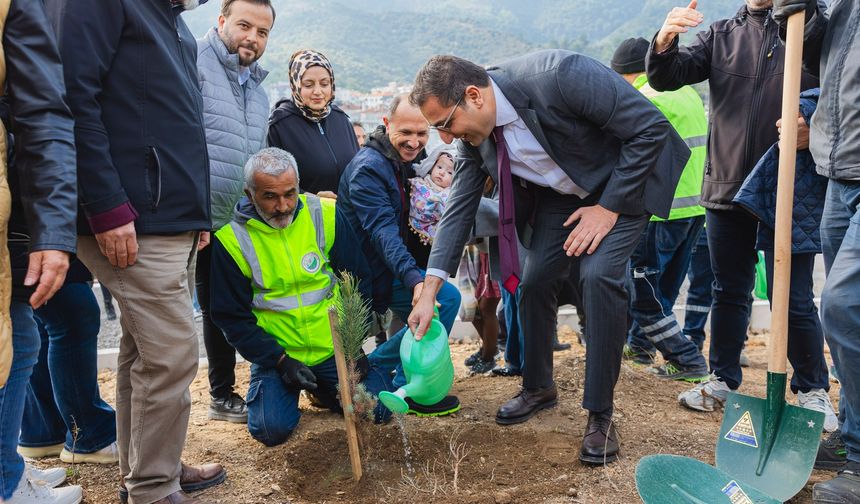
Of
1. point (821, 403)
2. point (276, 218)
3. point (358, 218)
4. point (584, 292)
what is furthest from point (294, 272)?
point (821, 403)

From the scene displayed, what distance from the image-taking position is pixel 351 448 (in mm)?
3008

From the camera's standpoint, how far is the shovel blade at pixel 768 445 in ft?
8.77

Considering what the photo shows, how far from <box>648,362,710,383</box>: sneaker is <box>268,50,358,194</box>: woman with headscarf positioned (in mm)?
2383

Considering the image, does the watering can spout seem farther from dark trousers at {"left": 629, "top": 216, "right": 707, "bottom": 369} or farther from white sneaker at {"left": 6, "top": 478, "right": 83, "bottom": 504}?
dark trousers at {"left": 629, "top": 216, "right": 707, "bottom": 369}

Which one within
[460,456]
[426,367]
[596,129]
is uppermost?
[596,129]

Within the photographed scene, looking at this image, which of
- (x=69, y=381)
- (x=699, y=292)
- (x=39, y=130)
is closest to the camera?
(x=39, y=130)

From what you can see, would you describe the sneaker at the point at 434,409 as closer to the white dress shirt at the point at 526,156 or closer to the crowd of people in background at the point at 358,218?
the crowd of people in background at the point at 358,218

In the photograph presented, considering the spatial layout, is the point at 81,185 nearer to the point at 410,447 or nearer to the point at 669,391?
the point at 410,447

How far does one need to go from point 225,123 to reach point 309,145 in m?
0.67

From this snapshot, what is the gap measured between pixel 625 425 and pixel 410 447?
1.07m

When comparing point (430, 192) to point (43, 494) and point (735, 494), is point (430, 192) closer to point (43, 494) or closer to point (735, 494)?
point (735, 494)

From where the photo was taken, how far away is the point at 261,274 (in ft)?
11.9

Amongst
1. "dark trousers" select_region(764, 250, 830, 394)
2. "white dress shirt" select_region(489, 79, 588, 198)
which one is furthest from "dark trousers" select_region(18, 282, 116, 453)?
"dark trousers" select_region(764, 250, 830, 394)


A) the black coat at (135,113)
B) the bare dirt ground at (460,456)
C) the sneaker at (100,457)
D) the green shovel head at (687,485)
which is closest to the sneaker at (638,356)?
the bare dirt ground at (460,456)
